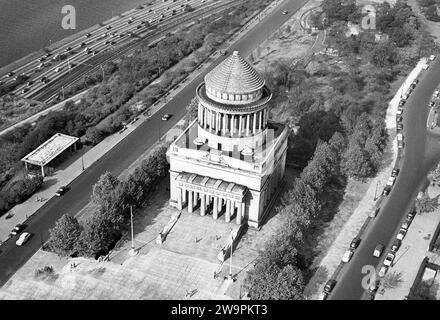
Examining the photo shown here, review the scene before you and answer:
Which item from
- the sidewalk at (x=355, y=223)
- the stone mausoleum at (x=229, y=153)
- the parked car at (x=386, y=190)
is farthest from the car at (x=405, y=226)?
the stone mausoleum at (x=229, y=153)

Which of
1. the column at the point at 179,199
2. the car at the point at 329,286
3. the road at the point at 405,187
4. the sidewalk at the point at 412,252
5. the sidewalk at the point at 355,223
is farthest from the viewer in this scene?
the column at the point at 179,199

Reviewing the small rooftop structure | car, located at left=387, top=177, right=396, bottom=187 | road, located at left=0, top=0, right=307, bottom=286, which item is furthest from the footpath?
car, located at left=387, top=177, right=396, bottom=187

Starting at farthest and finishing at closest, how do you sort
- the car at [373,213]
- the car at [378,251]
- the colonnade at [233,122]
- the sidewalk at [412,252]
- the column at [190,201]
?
the car at [373,213]
the colonnade at [233,122]
the column at [190,201]
the car at [378,251]
the sidewalk at [412,252]

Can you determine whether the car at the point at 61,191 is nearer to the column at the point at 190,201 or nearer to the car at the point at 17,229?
the car at the point at 17,229

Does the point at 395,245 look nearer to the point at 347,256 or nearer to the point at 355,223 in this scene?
the point at 347,256

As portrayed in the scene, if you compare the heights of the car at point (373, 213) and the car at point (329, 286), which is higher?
the car at point (373, 213)

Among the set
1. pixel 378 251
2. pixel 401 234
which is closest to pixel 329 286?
pixel 378 251

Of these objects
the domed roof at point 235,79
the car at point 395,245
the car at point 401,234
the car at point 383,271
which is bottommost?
the car at point 383,271

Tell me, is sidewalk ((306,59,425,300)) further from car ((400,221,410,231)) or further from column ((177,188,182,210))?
column ((177,188,182,210))
